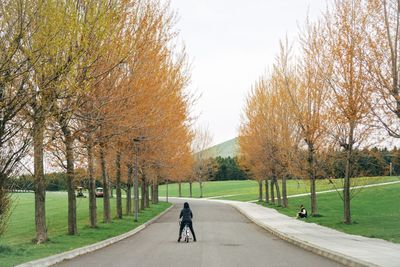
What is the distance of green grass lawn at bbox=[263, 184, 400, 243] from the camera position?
84.4 feet

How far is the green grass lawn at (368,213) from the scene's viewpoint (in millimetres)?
25731

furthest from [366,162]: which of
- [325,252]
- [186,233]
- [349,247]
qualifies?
[325,252]

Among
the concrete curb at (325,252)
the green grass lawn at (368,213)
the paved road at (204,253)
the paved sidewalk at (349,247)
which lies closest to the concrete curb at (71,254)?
the paved road at (204,253)

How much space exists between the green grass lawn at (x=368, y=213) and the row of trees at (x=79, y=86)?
33.3 feet

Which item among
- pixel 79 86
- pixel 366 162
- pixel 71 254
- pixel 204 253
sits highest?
pixel 79 86

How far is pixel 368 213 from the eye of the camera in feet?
135

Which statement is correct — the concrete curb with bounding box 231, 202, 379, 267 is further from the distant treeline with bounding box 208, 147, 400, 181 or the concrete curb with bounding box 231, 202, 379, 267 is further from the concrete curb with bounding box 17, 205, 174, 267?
the concrete curb with bounding box 17, 205, 174, 267

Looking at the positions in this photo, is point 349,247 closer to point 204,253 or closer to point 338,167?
point 204,253

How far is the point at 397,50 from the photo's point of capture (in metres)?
21.3

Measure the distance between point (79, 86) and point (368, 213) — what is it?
104 feet

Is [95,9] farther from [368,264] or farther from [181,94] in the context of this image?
[181,94]

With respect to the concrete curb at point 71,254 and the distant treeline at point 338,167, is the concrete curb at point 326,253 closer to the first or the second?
the distant treeline at point 338,167

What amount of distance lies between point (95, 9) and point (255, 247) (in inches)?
403

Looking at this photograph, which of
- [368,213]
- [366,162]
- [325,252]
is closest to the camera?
[325,252]
